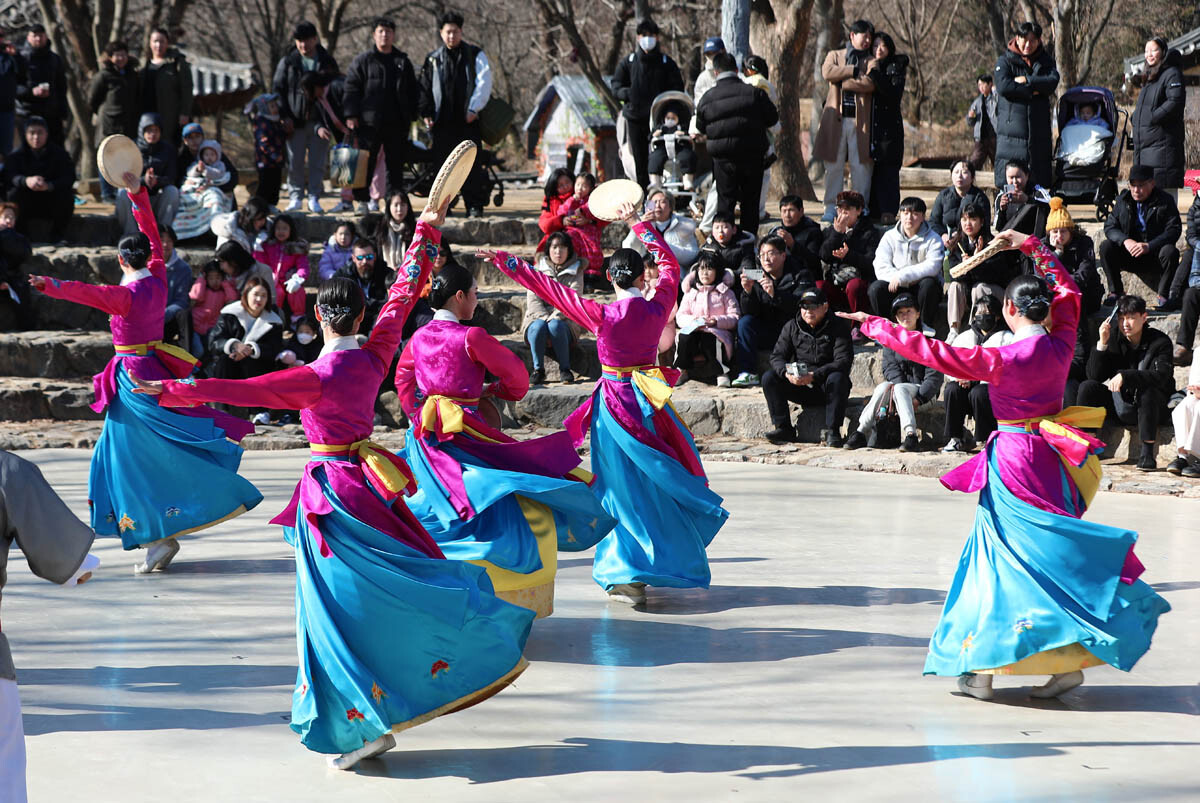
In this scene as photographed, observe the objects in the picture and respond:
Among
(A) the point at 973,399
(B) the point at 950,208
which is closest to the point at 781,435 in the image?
(A) the point at 973,399

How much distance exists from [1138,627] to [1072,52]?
21156 mm

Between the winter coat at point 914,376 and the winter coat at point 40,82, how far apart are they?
29.7 ft

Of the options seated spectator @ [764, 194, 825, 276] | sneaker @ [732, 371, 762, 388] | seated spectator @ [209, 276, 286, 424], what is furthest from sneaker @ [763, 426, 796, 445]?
seated spectator @ [209, 276, 286, 424]

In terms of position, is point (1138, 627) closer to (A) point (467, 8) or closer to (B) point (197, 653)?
(B) point (197, 653)

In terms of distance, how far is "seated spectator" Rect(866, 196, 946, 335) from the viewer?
36.2 ft

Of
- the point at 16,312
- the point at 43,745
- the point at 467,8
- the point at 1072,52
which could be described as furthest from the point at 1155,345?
the point at 467,8

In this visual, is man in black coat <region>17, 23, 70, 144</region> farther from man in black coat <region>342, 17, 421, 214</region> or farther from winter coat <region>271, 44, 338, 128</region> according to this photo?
man in black coat <region>342, 17, 421, 214</region>

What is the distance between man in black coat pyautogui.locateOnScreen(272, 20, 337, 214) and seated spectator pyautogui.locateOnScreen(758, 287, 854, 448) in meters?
6.23

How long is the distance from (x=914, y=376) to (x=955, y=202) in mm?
2051

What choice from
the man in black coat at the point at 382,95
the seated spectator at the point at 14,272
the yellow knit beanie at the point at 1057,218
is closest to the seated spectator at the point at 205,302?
the seated spectator at the point at 14,272

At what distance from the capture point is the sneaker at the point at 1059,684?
4.98 m

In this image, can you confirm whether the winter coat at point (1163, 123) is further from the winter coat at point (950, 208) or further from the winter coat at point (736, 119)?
Answer: the winter coat at point (736, 119)

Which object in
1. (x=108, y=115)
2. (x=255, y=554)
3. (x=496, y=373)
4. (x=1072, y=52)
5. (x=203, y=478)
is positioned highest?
(x=1072, y=52)

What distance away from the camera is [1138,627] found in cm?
486
